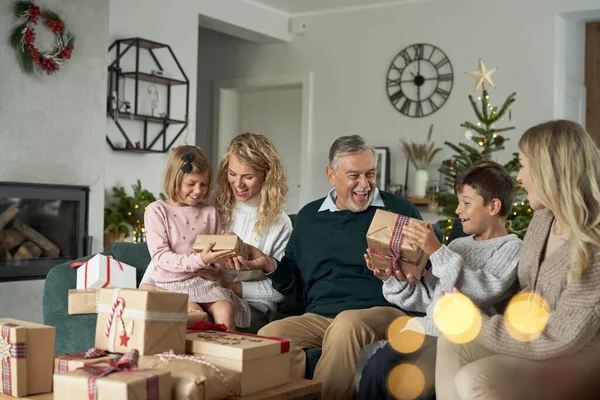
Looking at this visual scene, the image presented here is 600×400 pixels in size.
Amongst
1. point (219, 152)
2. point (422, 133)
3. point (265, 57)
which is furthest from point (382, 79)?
point (219, 152)

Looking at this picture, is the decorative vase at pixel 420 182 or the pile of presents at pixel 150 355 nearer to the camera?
the pile of presents at pixel 150 355

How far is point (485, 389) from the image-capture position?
1989mm

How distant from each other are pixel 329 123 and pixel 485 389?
5439mm

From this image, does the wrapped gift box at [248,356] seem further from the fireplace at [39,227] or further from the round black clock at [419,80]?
the round black clock at [419,80]

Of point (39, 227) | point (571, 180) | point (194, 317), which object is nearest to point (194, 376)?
point (194, 317)

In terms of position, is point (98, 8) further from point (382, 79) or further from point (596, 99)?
point (596, 99)

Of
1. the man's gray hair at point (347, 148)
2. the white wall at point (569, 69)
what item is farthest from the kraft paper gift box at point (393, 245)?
the white wall at point (569, 69)

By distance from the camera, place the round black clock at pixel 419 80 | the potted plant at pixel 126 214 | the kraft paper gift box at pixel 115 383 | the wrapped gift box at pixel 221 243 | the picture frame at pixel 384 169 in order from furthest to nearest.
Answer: the picture frame at pixel 384 169
the round black clock at pixel 419 80
the potted plant at pixel 126 214
the wrapped gift box at pixel 221 243
the kraft paper gift box at pixel 115 383

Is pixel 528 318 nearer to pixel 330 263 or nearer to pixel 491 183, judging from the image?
pixel 491 183

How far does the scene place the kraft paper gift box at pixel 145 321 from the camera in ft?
6.55

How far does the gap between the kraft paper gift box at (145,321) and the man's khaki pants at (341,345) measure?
0.52 m

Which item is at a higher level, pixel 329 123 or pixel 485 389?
pixel 329 123

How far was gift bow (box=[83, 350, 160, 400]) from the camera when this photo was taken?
174cm

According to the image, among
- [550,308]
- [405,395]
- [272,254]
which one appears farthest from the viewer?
[272,254]
